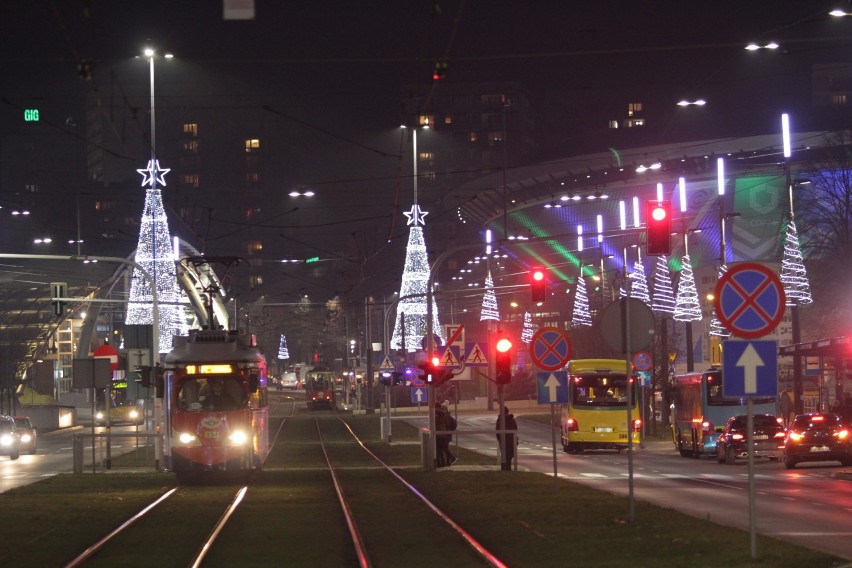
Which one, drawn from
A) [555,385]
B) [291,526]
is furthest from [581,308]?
[291,526]

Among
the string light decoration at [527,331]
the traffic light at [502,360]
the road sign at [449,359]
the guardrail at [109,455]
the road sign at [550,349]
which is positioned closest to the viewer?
the road sign at [550,349]

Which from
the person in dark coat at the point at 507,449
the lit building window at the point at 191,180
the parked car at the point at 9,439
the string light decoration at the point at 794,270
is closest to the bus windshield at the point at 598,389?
the string light decoration at the point at 794,270

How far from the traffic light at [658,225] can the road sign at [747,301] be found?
10.9 m

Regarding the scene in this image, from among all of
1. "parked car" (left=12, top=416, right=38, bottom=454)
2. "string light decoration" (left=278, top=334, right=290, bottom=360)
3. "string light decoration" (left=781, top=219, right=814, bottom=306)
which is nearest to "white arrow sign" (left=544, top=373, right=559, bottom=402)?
"string light decoration" (left=781, top=219, right=814, bottom=306)

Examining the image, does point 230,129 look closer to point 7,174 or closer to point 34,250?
point 7,174

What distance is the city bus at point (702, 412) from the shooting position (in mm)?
43031

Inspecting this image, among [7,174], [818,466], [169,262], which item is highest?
[7,174]

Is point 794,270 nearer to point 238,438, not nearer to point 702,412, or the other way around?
point 702,412

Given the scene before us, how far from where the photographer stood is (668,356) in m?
59.2

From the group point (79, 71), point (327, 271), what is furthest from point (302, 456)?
point (327, 271)

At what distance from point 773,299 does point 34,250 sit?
91.0 metres

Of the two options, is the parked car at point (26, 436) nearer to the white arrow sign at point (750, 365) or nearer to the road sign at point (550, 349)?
the road sign at point (550, 349)

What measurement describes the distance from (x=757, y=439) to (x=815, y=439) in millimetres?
4181

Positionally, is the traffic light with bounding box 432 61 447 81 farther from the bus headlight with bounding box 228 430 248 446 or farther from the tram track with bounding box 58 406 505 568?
the bus headlight with bounding box 228 430 248 446
